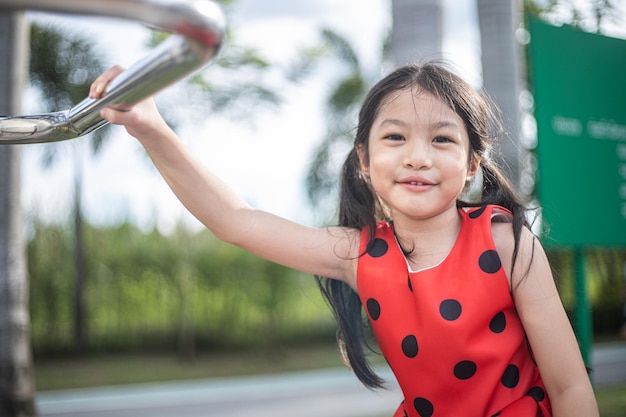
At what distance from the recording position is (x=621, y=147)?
186 inches

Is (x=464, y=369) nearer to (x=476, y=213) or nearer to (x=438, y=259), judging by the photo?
(x=438, y=259)

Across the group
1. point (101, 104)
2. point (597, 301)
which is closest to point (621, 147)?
point (101, 104)

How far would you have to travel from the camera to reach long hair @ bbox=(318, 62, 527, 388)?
1.61 m

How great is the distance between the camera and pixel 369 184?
185cm

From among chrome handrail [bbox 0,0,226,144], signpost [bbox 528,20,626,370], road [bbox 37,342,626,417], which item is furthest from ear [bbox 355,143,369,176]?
road [bbox 37,342,626,417]

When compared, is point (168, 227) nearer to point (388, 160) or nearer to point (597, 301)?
point (597, 301)

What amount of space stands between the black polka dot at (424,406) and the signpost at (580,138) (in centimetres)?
268

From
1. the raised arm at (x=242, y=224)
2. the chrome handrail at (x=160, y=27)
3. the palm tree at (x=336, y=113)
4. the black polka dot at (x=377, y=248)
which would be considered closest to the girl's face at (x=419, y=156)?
the black polka dot at (x=377, y=248)

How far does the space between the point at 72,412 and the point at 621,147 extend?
6700 millimetres

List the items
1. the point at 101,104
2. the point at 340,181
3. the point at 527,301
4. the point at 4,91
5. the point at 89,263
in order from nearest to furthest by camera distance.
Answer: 1. the point at 101,104
2. the point at 527,301
3. the point at 340,181
4. the point at 4,91
5. the point at 89,263

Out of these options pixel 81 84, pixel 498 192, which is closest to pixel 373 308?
pixel 498 192

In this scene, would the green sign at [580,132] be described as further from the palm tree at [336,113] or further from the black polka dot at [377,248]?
the palm tree at [336,113]

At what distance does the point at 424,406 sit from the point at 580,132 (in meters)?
3.35

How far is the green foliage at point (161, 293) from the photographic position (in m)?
12.8
